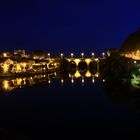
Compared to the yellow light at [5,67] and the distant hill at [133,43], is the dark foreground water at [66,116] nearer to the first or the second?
the yellow light at [5,67]

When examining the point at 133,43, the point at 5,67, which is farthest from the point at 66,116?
the point at 133,43

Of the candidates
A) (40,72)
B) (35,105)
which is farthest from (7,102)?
(40,72)

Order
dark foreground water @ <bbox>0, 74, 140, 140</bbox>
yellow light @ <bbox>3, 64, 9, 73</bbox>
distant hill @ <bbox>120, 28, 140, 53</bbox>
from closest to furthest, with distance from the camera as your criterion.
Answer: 1. dark foreground water @ <bbox>0, 74, 140, 140</bbox>
2. yellow light @ <bbox>3, 64, 9, 73</bbox>
3. distant hill @ <bbox>120, 28, 140, 53</bbox>

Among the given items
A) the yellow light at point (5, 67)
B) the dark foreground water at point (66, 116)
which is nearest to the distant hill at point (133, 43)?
the yellow light at point (5, 67)

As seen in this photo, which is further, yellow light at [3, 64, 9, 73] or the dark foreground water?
yellow light at [3, 64, 9, 73]

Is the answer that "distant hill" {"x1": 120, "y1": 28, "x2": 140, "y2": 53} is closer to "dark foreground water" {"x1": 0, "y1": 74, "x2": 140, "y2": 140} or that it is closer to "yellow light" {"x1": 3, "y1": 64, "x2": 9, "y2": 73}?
"yellow light" {"x1": 3, "y1": 64, "x2": 9, "y2": 73}

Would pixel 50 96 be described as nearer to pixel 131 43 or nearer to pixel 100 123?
pixel 100 123

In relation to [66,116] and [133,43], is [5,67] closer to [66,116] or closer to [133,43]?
[133,43]

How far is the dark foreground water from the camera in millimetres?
16969

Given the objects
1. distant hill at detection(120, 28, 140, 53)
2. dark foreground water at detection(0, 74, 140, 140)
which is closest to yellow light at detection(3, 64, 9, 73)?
dark foreground water at detection(0, 74, 140, 140)

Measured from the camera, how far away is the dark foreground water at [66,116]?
17.0m

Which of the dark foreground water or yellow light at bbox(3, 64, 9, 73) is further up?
yellow light at bbox(3, 64, 9, 73)

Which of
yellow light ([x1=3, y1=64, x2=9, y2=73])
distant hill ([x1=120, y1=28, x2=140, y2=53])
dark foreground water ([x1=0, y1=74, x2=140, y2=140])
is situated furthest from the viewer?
distant hill ([x1=120, y1=28, x2=140, y2=53])

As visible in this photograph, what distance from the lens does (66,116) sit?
2119 cm
